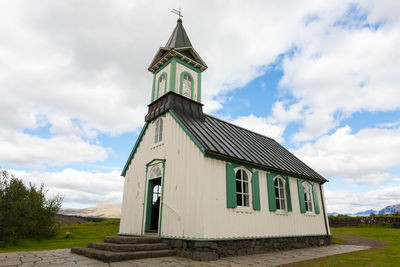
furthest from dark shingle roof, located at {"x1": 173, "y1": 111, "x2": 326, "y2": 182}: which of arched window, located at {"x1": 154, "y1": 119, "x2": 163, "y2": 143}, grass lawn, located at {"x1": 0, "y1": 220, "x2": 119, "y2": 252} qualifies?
grass lawn, located at {"x1": 0, "y1": 220, "x2": 119, "y2": 252}

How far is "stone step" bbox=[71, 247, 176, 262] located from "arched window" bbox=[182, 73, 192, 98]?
7.58 meters

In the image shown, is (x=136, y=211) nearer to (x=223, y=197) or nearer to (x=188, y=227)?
(x=188, y=227)

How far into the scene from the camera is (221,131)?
40.7 feet

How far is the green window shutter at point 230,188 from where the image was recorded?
9000mm

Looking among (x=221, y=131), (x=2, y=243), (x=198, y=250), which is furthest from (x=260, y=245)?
(x=2, y=243)

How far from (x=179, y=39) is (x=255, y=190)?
948cm

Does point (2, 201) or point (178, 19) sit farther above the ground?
point (178, 19)

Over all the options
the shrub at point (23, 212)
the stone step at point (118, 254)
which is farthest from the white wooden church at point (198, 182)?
the shrub at point (23, 212)

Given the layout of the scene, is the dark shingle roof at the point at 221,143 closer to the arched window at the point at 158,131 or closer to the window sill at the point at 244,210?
the arched window at the point at 158,131

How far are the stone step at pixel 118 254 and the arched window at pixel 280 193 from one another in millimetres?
6038

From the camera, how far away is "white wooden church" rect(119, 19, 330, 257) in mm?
8672

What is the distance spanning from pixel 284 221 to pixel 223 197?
4304mm

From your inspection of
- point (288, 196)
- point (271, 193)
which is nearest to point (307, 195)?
point (288, 196)

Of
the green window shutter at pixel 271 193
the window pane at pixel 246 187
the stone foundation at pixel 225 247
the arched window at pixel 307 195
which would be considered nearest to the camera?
the stone foundation at pixel 225 247
